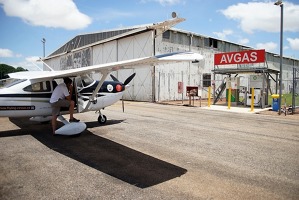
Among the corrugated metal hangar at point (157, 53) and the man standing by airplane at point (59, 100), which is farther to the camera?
the corrugated metal hangar at point (157, 53)

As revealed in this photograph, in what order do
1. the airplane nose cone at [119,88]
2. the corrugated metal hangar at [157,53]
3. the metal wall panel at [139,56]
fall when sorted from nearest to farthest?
1. the airplane nose cone at [119,88]
2. the corrugated metal hangar at [157,53]
3. the metal wall panel at [139,56]

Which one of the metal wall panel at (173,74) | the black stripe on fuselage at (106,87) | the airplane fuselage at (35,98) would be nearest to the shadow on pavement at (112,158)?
the airplane fuselage at (35,98)

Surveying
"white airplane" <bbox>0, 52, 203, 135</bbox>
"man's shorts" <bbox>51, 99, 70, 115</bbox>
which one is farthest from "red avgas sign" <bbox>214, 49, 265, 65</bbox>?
"man's shorts" <bbox>51, 99, 70, 115</bbox>

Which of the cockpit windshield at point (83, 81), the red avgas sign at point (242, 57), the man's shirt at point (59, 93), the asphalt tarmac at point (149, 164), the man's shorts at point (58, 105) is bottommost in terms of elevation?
the asphalt tarmac at point (149, 164)

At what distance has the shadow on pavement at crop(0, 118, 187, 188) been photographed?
16.0 feet

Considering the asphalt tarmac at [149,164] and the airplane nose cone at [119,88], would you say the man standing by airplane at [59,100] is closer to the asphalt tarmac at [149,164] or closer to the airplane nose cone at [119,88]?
the asphalt tarmac at [149,164]

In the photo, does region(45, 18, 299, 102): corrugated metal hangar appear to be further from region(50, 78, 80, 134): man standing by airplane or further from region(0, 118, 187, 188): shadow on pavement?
region(0, 118, 187, 188): shadow on pavement

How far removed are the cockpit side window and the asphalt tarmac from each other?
154 centimetres

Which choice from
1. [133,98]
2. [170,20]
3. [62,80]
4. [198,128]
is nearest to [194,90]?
[170,20]

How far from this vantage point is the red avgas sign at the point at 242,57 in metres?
18.3

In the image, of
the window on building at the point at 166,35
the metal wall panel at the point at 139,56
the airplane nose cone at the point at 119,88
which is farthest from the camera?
the window on building at the point at 166,35

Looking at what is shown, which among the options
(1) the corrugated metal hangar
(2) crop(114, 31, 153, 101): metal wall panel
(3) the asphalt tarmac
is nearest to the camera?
(3) the asphalt tarmac

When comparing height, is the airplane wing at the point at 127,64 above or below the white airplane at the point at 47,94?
above

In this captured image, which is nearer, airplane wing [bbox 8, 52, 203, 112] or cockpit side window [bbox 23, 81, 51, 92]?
airplane wing [bbox 8, 52, 203, 112]
